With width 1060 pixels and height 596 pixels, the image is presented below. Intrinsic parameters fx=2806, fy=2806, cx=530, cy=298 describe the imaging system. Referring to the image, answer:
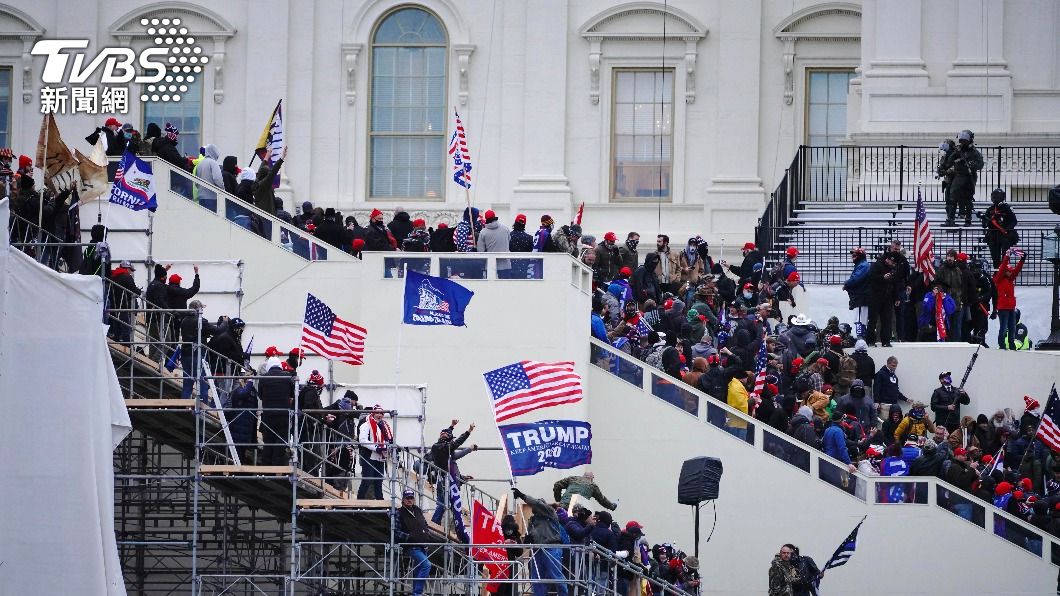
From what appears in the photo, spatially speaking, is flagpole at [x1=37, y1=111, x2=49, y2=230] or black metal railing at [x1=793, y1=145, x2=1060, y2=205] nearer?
flagpole at [x1=37, y1=111, x2=49, y2=230]

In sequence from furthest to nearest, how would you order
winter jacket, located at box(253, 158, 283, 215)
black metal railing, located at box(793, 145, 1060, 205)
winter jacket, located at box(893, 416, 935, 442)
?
1. black metal railing, located at box(793, 145, 1060, 205)
2. winter jacket, located at box(253, 158, 283, 215)
3. winter jacket, located at box(893, 416, 935, 442)

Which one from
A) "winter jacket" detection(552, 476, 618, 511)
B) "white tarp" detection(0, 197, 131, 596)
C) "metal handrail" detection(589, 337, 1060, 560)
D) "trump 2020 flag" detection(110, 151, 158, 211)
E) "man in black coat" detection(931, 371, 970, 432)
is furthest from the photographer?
"man in black coat" detection(931, 371, 970, 432)

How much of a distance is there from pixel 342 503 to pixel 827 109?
20.3 m

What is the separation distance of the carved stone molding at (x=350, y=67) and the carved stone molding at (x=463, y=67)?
197cm

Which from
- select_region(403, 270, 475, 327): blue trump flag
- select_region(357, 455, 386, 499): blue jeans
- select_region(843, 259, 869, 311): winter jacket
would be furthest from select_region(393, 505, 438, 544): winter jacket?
select_region(843, 259, 869, 311): winter jacket

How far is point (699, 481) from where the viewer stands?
123 feet

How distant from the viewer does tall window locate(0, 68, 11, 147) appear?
54344 millimetres

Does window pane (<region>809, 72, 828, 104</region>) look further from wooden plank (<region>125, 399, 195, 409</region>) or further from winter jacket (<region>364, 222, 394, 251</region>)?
wooden plank (<region>125, 399, 195, 409</region>)

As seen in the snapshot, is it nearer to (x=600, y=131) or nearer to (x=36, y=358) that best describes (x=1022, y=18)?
(x=600, y=131)

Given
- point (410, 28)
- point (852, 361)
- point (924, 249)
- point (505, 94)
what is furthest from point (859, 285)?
point (410, 28)

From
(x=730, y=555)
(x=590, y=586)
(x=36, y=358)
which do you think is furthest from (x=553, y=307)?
(x=36, y=358)

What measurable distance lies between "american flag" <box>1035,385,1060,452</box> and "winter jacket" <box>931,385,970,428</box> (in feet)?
6.71

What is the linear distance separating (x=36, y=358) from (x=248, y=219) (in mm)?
10134

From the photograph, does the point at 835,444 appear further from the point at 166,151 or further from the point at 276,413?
the point at 166,151
